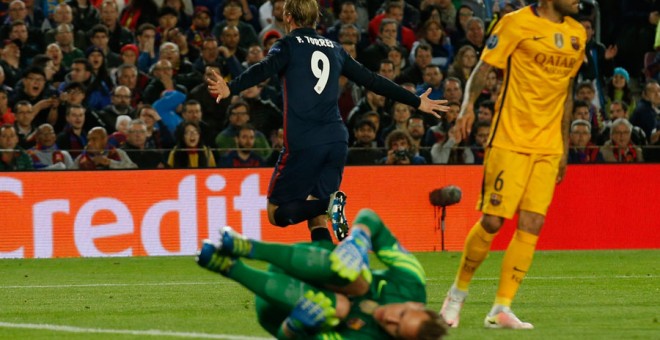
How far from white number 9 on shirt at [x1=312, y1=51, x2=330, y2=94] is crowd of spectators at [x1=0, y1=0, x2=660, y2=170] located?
6.98 meters

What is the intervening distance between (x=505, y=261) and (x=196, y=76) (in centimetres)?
1091

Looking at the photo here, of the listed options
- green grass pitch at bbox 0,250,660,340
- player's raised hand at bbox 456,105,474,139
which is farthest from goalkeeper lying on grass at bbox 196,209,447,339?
player's raised hand at bbox 456,105,474,139

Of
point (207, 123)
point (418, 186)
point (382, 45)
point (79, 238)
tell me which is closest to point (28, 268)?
point (79, 238)

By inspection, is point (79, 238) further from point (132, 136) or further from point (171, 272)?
point (171, 272)

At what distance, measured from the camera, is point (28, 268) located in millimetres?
15625

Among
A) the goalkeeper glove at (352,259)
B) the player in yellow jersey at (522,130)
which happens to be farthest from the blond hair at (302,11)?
the goalkeeper glove at (352,259)

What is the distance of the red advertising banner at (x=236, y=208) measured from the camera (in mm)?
17016

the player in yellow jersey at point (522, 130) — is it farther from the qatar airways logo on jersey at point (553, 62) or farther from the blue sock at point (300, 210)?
the blue sock at point (300, 210)

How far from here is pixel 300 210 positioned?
34.4 ft

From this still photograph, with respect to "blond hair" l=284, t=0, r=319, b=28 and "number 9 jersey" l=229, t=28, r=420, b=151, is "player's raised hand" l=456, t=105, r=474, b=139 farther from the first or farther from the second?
"blond hair" l=284, t=0, r=319, b=28

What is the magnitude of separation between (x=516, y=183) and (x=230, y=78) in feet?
36.1

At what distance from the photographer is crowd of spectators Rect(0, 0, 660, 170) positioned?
57.9 feet

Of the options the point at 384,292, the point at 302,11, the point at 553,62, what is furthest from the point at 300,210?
the point at 384,292

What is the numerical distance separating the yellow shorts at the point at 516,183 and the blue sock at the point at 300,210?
1634 millimetres
